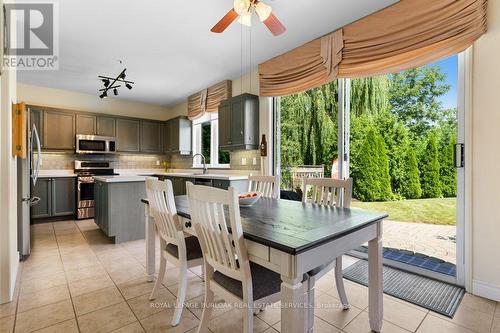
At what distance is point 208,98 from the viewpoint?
5004mm

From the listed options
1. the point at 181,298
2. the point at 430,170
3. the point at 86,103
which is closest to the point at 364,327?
the point at 181,298

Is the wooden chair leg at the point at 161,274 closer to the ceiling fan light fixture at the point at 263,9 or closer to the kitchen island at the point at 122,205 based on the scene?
the kitchen island at the point at 122,205

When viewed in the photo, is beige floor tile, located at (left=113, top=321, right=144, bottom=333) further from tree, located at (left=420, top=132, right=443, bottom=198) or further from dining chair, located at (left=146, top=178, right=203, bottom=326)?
tree, located at (left=420, top=132, right=443, bottom=198)

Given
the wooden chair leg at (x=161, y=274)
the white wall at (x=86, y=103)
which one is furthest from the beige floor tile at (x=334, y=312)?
the white wall at (x=86, y=103)

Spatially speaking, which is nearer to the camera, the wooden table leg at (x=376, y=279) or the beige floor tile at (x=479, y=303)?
the wooden table leg at (x=376, y=279)

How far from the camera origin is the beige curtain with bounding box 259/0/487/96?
6.81 ft

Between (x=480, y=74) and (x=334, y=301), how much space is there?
221cm

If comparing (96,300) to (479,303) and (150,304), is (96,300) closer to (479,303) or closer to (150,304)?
(150,304)

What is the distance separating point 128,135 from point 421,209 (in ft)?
18.9

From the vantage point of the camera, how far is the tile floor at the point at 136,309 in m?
1.73

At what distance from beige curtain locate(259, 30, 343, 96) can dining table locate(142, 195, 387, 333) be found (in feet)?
5.86

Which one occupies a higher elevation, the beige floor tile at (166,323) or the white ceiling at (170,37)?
the white ceiling at (170,37)

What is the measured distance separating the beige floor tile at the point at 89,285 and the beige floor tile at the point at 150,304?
439 millimetres

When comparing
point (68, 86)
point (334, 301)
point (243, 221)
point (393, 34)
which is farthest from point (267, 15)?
point (68, 86)
